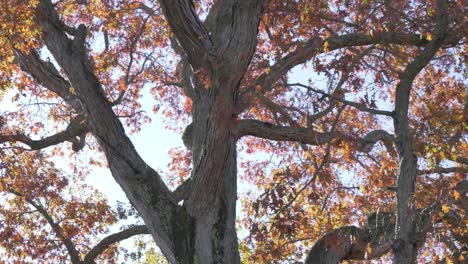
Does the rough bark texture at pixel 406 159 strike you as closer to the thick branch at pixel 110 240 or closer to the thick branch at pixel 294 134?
the thick branch at pixel 294 134

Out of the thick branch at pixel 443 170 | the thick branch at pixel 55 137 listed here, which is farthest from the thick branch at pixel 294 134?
the thick branch at pixel 55 137

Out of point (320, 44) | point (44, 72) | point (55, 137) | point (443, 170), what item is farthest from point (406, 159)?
point (55, 137)

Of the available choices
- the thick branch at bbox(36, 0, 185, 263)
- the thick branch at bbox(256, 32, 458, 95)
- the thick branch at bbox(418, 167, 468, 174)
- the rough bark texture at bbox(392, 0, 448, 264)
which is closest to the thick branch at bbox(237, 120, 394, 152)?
the rough bark texture at bbox(392, 0, 448, 264)

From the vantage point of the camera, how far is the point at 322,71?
365 inches

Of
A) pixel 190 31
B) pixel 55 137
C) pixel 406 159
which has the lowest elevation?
pixel 406 159

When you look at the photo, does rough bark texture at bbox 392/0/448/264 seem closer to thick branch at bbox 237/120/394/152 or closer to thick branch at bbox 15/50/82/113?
thick branch at bbox 237/120/394/152

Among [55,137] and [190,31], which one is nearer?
[190,31]

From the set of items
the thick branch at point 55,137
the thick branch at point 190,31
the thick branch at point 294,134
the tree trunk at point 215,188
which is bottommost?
the tree trunk at point 215,188

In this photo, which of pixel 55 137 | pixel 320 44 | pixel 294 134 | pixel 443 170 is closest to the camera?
pixel 320 44

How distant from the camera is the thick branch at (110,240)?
35.7 feet

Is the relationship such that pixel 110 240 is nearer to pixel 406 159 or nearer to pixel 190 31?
pixel 190 31

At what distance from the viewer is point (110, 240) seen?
36.0ft

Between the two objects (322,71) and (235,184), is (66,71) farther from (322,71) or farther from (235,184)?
(322,71)

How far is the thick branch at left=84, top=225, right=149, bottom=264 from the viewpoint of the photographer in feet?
35.7
